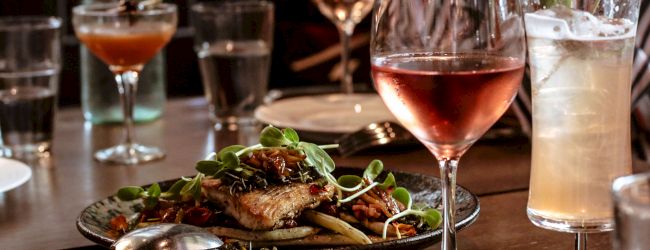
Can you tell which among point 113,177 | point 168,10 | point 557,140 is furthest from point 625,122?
point 168,10

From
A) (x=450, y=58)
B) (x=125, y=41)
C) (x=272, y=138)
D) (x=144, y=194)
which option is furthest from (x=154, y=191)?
(x=125, y=41)

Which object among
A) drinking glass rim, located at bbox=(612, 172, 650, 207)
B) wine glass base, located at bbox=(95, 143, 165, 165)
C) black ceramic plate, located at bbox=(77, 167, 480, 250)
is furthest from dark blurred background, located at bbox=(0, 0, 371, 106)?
drinking glass rim, located at bbox=(612, 172, 650, 207)

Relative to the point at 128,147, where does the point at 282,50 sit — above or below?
below

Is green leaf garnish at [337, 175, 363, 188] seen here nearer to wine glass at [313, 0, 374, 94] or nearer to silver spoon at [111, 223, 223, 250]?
silver spoon at [111, 223, 223, 250]

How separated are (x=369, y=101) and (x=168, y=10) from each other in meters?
0.49

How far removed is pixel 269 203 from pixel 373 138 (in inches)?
25.3

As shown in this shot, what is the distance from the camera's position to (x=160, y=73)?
2.41 m

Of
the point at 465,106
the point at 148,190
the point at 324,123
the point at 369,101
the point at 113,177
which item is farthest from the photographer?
the point at 369,101

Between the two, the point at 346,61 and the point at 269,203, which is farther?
the point at 346,61

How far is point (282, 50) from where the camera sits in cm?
523

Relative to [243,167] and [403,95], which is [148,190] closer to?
[243,167]

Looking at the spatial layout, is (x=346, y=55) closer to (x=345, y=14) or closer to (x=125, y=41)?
(x=345, y=14)

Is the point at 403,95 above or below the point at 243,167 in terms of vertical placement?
above

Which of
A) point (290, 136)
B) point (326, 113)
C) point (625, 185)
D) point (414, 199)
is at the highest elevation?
point (625, 185)
